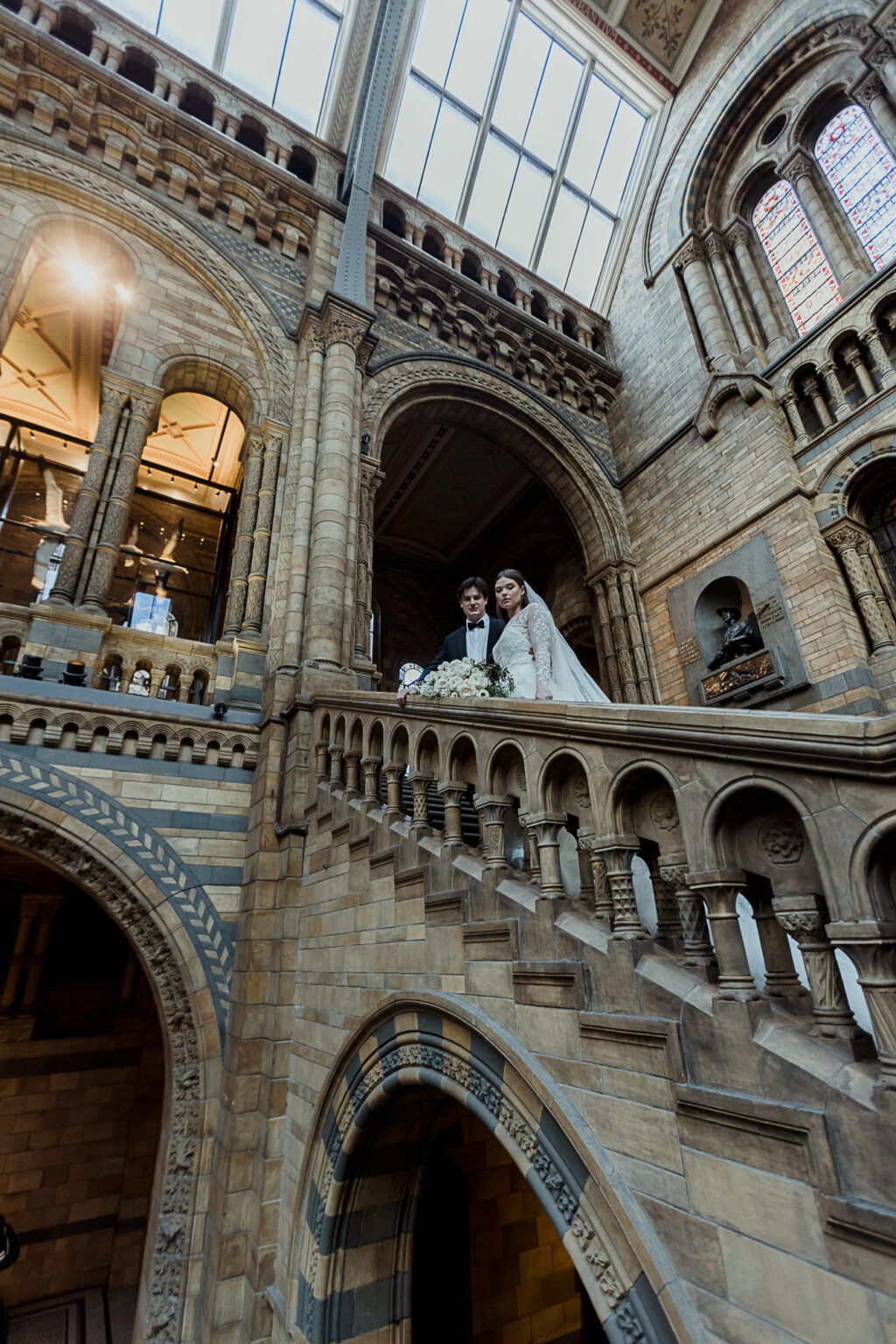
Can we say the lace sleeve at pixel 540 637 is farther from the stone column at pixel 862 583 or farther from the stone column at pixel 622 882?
the stone column at pixel 862 583

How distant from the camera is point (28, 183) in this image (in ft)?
21.2

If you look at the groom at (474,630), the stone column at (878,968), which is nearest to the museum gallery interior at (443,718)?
the stone column at (878,968)

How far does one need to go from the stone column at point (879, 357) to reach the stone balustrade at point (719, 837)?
728 cm

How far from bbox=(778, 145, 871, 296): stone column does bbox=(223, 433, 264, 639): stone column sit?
297 inches

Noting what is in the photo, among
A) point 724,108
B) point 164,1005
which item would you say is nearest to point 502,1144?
point 164,1005

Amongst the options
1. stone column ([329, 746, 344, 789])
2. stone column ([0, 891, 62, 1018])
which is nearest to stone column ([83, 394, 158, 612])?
stone column ([329, 746, 344, 789])

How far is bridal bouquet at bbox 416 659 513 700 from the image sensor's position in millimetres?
3445

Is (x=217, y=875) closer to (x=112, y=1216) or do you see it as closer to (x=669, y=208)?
(x=112, y=1216)

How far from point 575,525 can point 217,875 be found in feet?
26.1

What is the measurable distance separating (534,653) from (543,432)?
7653mm

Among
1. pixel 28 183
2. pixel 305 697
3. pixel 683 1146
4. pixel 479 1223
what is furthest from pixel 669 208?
pixel 479 1223

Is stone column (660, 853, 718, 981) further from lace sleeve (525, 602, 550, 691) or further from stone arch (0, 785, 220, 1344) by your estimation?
stone arch (0, 785, 220, 1344)

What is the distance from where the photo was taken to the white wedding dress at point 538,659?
3447 millimetres

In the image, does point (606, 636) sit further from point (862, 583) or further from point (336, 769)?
point (336, 769)
